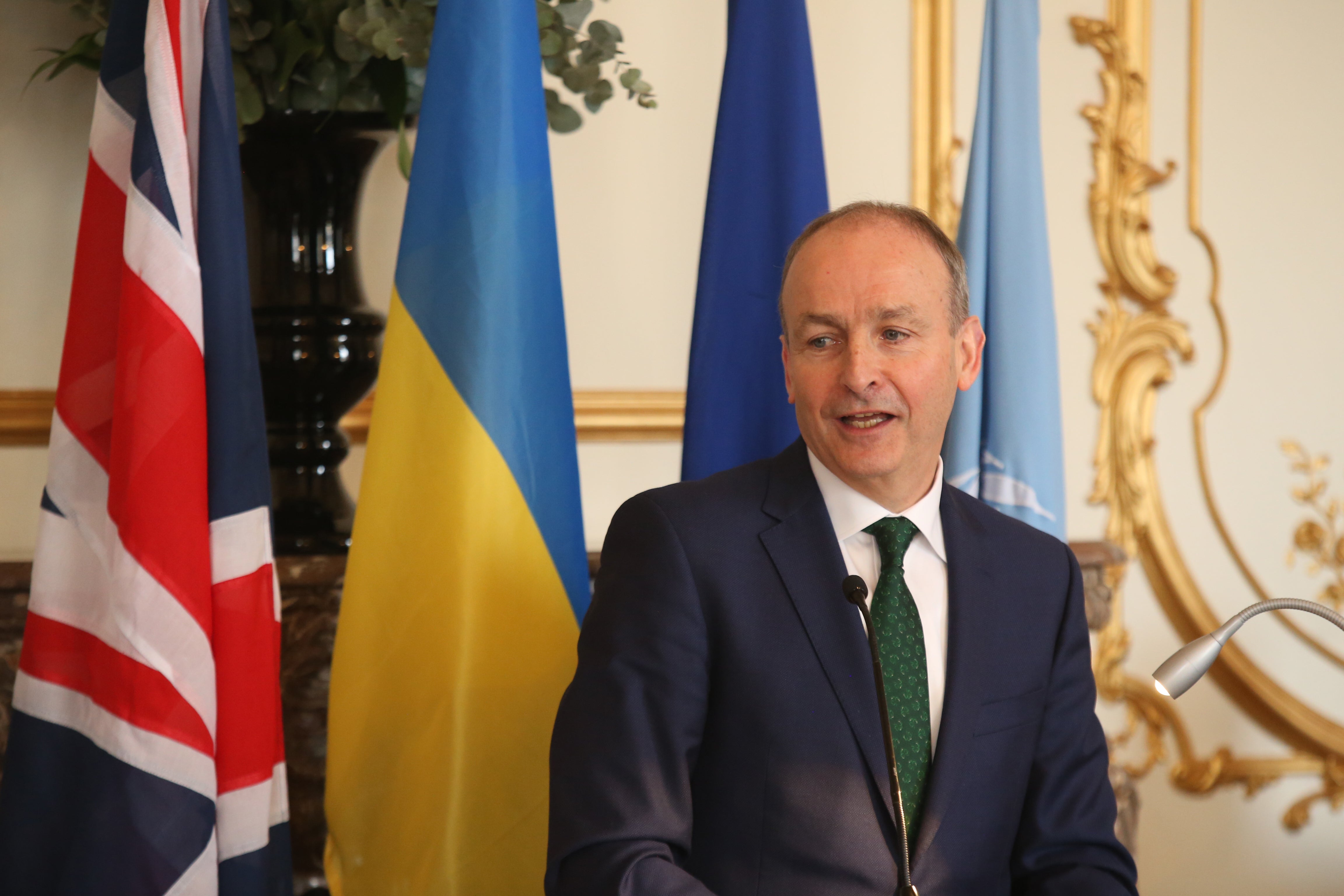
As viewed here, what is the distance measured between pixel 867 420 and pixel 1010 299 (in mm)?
885

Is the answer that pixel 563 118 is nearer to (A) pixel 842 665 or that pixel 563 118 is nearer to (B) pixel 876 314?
(B) pixel 876 314

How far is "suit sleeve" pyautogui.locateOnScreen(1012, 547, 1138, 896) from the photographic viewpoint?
1.51m

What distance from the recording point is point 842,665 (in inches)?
57.7

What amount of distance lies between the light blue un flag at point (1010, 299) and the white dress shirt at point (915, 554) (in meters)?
0.65

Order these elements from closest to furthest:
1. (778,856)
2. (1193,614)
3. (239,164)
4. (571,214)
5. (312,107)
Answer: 1. (778,856)
2. (239,164)
3. (312,107)
4. (571,214)
5. (1193,614)

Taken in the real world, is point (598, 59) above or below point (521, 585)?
above

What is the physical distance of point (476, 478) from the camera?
1.83 meters

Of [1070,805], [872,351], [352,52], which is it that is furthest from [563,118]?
[1070,805]

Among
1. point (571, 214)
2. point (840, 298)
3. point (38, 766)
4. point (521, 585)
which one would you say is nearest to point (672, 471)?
point (571, 214)

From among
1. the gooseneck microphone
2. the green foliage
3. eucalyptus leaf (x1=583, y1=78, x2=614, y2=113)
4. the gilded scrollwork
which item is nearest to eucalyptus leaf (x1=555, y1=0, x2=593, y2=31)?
the green foliage

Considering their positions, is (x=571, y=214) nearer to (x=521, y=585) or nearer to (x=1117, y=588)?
(x=521, y=585)

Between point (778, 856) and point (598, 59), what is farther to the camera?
point (598, 59)

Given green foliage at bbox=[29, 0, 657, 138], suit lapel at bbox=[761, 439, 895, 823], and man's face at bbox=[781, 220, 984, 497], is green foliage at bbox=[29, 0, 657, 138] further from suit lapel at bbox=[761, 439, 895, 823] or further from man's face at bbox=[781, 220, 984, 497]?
suit lapel at bbox=[761, 439, 895, 823]

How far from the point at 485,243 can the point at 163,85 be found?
1.70ft
